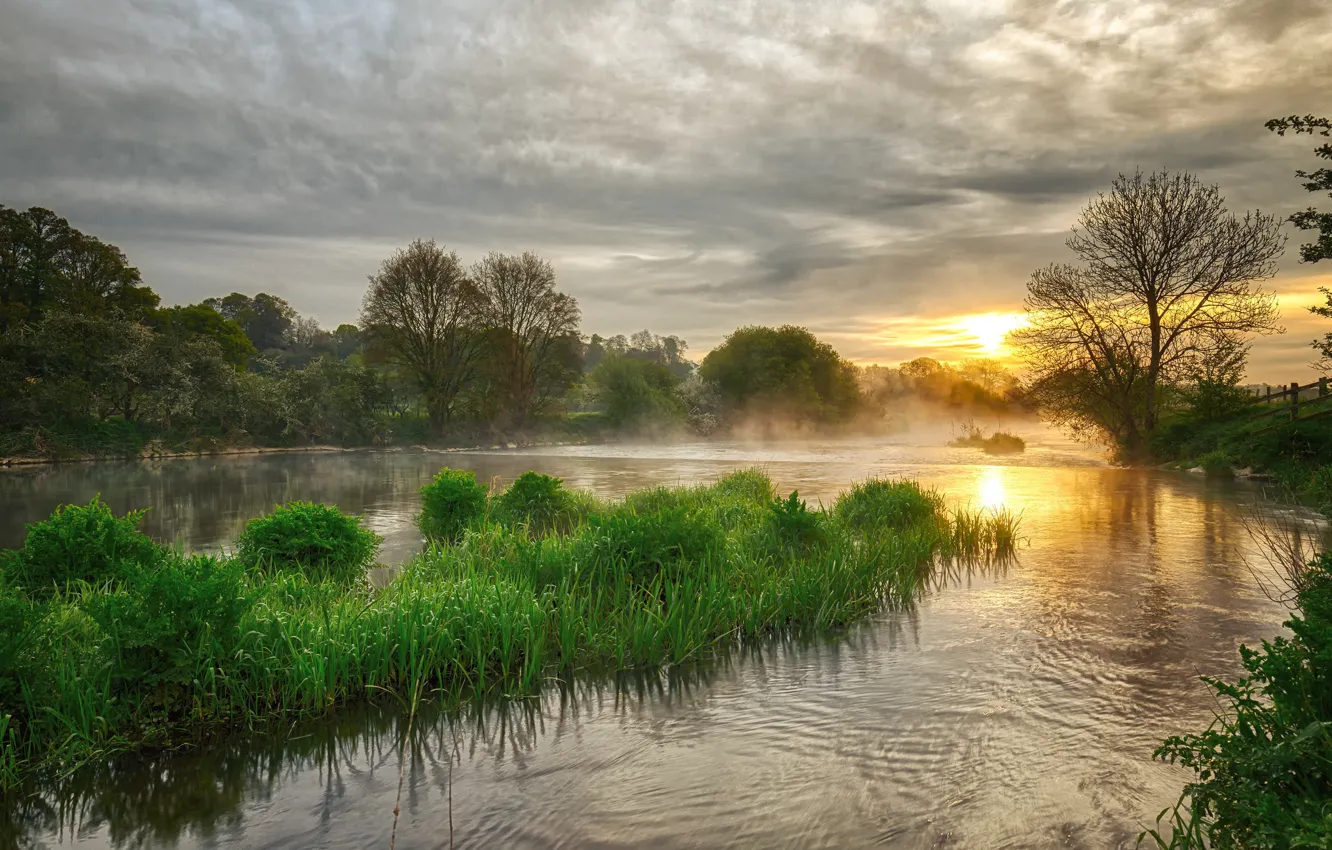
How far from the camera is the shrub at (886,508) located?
40.5 feet

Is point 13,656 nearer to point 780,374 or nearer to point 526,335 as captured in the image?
point 526,335

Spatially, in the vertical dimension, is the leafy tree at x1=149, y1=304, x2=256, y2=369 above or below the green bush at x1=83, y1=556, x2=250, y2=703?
above

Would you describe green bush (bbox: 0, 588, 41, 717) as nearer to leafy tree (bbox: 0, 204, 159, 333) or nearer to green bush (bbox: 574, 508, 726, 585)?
green bush (bbox: 574, 508, 726, 585)

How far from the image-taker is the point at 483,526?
1038cm

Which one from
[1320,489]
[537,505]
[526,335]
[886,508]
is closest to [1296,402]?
[1320,489]

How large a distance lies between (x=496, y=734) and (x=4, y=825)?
2.54m

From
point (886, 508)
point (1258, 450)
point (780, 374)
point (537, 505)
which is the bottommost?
point (886, 508)

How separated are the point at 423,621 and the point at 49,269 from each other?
52508 millimetres

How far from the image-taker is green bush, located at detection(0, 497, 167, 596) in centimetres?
725

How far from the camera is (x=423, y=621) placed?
605 centimetres

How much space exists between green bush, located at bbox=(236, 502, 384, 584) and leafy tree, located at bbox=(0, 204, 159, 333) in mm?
42852

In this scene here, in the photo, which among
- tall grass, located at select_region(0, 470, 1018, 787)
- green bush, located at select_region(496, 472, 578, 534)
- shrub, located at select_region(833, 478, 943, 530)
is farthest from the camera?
shrub, located at select_region(833, 478, 943, 530)

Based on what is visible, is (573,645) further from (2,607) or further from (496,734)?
(2,607)

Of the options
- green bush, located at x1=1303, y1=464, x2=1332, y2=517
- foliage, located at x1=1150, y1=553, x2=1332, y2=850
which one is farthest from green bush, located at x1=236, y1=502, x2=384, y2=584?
green bush, located at x1=1303, y1=464, x2=1332, y2=517
